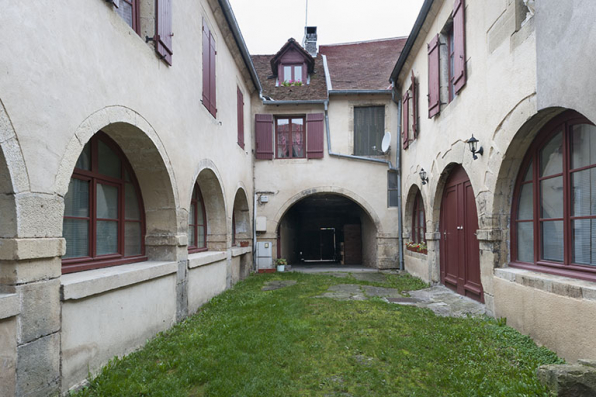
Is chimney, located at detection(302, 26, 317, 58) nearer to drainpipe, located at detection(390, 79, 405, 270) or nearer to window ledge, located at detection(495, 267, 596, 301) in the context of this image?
drainpipe, located at detection(390, 79, 405, 270)

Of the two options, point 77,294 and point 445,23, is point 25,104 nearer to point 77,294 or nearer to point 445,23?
point 77,294

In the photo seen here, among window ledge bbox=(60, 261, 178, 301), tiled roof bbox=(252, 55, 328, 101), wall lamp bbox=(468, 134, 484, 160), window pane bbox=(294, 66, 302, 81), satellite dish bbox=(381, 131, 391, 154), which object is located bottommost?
window ledge bbox=(60, 261, 178, 301)

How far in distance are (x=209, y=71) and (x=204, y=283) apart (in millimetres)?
3659

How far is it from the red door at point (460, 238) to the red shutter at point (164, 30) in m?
4.83

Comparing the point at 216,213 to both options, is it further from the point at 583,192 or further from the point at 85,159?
the point at 583,192

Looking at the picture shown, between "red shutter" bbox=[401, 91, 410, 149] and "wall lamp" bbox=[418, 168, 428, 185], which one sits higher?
"red shutter" bbox=[401, 91, 410, 149]

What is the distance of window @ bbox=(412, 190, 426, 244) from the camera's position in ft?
30.8

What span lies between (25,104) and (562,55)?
14.0 feet

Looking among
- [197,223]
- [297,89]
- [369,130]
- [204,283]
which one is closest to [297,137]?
[297,89]

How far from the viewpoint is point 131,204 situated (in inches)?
190

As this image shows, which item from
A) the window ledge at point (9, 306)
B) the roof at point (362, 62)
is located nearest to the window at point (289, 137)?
the roof at point (362, 62)

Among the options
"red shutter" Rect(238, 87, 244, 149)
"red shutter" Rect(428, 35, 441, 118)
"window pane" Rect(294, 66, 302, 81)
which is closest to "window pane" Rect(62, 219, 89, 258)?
"red shutter" Rect(238, 87, 244, 149)

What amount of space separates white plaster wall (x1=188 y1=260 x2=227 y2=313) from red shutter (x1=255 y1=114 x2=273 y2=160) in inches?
177

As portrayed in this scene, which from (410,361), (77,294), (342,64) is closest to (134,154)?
(77,294)
